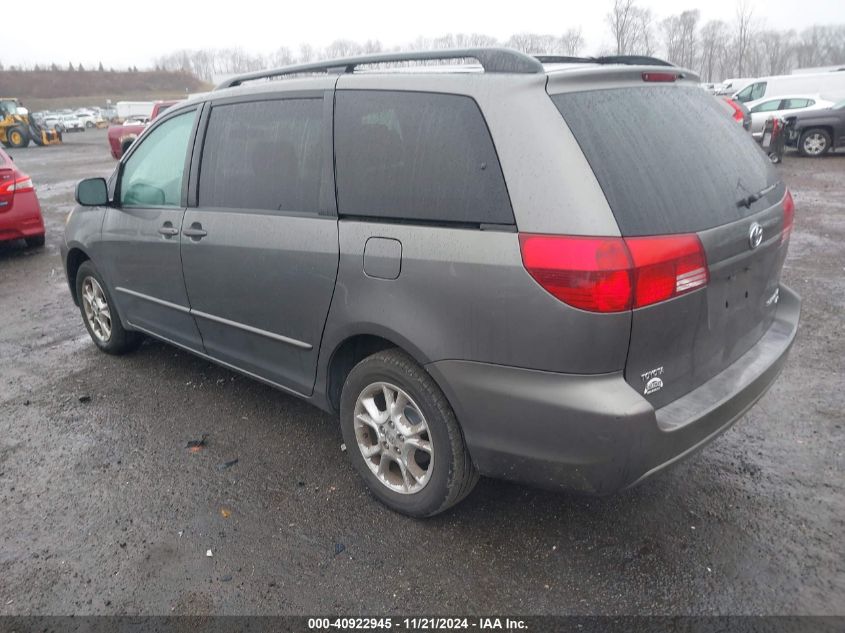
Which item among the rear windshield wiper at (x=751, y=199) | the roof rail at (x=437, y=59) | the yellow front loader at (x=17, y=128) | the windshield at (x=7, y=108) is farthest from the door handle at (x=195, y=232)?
the windshield at (x=7, y=108)

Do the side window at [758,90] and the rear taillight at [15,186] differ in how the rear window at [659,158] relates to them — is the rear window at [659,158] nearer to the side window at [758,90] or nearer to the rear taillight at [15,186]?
the rear taillight at [15,186]

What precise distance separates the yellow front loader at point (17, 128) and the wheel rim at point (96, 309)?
3542 centimetres

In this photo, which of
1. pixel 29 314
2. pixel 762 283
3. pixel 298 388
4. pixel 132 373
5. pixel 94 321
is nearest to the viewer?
pixel 762 283

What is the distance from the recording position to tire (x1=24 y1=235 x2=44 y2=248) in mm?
9234

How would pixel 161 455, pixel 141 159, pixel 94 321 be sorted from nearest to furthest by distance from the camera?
pixel 161 455
pixel 141 159
pixel 94 321

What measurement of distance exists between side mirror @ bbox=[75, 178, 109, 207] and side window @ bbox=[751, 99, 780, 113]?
20247mm

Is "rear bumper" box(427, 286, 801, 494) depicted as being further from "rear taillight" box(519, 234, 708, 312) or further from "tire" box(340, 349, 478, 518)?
"rear taillight" box(519, 234, 708, 312)

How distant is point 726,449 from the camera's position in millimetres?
3449

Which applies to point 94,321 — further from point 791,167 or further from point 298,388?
point 791,167

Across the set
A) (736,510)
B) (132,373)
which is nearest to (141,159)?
(132,373)

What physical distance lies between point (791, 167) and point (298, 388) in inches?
616

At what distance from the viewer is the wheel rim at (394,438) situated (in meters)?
2.86

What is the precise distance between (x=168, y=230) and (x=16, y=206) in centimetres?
609

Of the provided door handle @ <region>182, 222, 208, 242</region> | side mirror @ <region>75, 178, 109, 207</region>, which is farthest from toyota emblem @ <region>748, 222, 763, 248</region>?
side mirror @ <region>75, 178, 109, 207</region>
